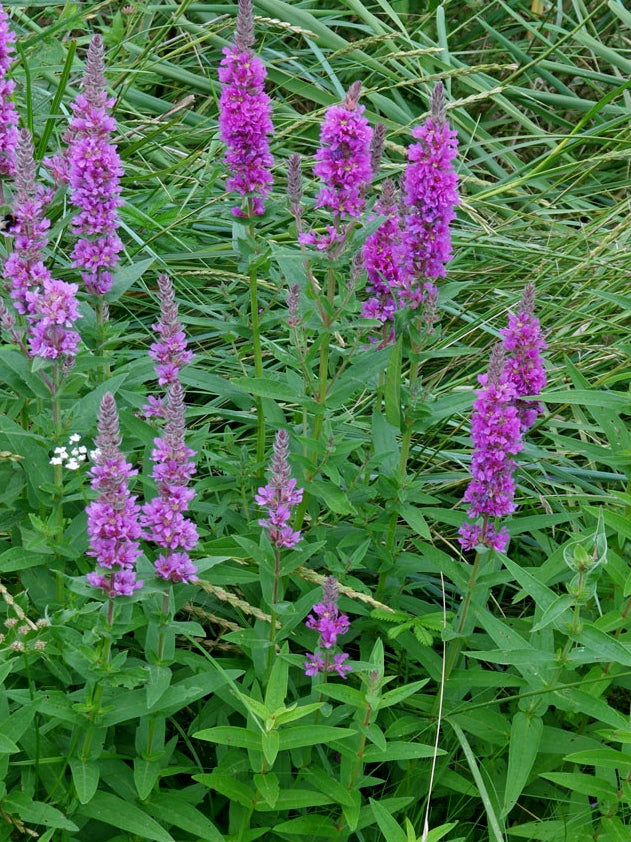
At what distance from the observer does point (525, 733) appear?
2855 mm

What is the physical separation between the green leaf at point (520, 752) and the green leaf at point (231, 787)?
69 cm

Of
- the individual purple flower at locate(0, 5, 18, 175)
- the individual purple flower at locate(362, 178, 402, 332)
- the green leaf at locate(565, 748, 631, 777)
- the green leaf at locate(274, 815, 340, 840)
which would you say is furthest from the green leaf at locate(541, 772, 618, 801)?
the individual purple flower at locate(0, 5, 18, 175)

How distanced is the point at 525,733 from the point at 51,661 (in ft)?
4.34

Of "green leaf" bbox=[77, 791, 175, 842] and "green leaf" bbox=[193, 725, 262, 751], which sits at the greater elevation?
"green leaf" bbox=[193, 725, 262, 751]

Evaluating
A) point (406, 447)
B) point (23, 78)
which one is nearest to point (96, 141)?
point (406, 447)

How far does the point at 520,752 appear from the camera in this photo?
2818 mm

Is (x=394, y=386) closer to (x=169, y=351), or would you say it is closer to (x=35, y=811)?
(x=169, y=351)

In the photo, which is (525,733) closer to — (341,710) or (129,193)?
(341,710)

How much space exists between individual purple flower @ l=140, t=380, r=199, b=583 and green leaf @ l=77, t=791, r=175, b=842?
641 millimetres

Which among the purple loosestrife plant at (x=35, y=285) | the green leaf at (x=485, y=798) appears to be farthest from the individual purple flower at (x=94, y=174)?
the green leaf at (x=485, y=798)

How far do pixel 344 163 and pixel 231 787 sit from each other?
1.74 m

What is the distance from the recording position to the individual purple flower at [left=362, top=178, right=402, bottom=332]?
314 cm

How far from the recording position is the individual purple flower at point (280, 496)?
8.38 feet

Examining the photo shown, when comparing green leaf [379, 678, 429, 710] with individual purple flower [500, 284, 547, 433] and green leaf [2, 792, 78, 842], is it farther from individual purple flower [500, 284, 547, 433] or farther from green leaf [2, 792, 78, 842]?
individual purple flower [500, 284, 547, 433]
